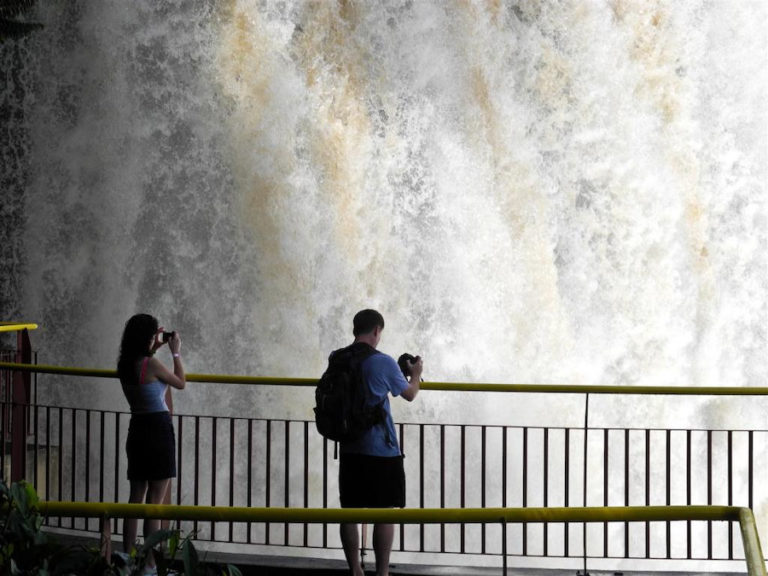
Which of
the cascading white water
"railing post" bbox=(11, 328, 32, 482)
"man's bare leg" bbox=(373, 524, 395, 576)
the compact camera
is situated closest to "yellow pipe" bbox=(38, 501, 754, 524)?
"man's bare leg" bbox=(373, 524, 395, 576)

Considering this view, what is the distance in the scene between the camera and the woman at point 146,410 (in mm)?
6430

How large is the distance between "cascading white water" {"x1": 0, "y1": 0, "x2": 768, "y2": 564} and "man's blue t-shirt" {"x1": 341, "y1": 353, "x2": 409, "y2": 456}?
1010 cm

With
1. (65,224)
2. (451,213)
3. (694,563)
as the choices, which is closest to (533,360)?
(451,213)

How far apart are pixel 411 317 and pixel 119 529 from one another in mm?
7087

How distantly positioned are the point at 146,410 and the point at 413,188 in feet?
35.2

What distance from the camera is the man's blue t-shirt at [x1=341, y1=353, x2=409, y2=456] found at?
5953mm

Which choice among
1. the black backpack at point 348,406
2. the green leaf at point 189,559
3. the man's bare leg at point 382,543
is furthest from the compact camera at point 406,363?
the green leaf at point 189,559

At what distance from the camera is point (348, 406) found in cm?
595

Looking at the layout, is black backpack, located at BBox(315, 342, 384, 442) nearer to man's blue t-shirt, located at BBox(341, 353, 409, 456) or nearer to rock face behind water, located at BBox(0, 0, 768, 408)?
man's blue t-shirt, located at BBox(341, 353, 409, 456)

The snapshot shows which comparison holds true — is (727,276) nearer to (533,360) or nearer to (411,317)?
(533,360)

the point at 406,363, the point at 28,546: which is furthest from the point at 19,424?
the point at 28,546

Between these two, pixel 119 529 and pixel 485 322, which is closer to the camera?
pixel 119 529

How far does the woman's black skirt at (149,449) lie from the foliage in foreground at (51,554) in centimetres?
287

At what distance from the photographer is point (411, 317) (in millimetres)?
16625
